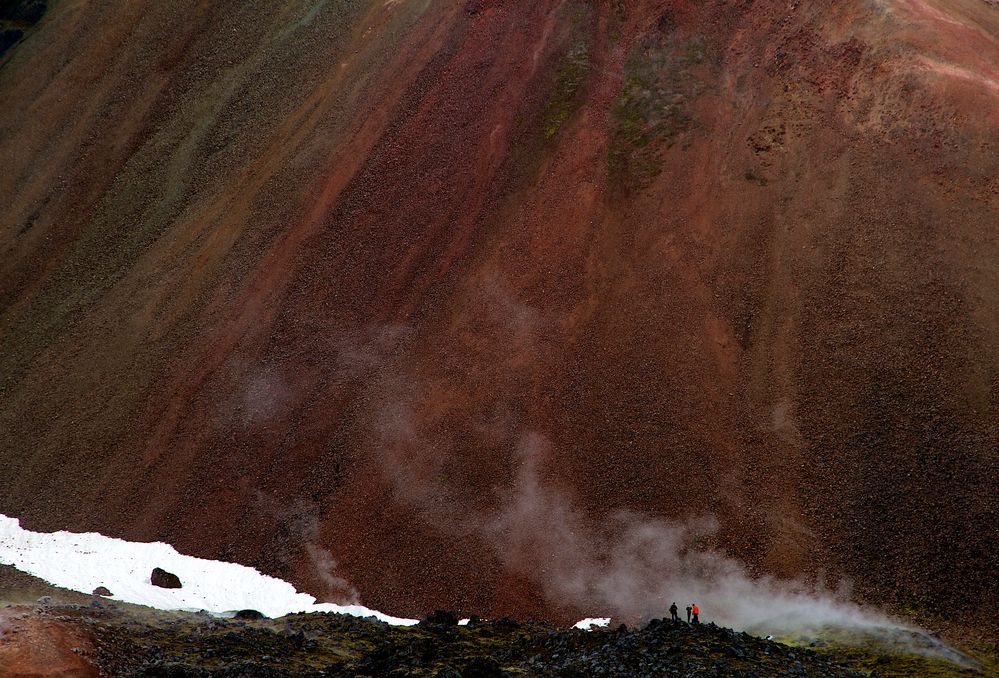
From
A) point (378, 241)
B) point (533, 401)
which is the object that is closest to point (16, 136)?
point (378, 241)

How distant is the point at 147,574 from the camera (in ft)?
127

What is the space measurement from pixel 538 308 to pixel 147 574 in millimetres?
21366

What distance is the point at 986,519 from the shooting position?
3462cm

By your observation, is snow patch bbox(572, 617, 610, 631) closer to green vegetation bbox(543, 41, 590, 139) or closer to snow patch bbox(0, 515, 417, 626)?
snow patch bbox(0, 515, 417, 626)

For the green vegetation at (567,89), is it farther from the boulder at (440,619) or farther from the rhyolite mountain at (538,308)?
the boulder at (440,619)

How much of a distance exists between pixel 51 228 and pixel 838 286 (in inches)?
1755

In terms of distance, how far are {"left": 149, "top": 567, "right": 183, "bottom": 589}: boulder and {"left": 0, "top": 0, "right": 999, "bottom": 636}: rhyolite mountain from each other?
1742 mm

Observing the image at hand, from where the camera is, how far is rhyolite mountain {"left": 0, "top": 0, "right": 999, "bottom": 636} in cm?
3734

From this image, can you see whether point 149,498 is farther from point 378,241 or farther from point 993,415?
point 993,415

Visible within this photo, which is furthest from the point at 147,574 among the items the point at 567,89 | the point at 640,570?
the point at 567,89

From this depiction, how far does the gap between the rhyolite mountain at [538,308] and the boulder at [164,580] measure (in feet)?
5.72

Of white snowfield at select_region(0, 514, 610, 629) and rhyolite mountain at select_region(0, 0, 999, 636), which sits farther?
rhyolite mountain at select_region(0, 0, 999, 636)

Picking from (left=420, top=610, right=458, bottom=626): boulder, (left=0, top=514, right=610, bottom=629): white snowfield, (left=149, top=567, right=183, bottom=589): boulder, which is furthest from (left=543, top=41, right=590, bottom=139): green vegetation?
(left=149, top=567, right=183, bottom=589): boulder

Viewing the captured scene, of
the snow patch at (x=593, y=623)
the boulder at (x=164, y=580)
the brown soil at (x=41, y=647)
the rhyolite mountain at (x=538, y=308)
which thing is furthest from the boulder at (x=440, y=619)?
the brown soil at (x=41, y=647)
